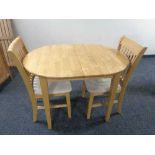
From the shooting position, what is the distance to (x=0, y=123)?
1736mm

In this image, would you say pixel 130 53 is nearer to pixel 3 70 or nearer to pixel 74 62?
pixel 74 62

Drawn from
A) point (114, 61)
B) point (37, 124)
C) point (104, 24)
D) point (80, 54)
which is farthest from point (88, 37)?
point (37, 124)

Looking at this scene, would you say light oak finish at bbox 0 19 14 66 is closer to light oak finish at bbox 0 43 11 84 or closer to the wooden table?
light oak finish at bbox 0 43 11 84

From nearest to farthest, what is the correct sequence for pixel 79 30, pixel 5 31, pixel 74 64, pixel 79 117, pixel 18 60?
pixel 18 60 → pixel 74 64 → pixel 79 117 → pixel 5 31 → pixel 79 30

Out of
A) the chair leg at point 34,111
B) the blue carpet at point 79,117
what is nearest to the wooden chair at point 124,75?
the blue carpet at point 79,117

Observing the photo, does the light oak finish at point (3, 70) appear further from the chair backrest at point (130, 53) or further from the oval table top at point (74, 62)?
the chair backrest at point (130, 53)

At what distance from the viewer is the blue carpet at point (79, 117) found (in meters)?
1.65

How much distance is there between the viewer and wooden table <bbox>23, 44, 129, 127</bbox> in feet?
4.13

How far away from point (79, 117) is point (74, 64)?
2.41ft

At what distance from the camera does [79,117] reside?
1.82m

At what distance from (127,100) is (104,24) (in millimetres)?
1589

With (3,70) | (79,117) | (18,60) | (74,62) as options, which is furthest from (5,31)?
(79,117)

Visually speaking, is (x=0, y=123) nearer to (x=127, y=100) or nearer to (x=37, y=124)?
(x=37, y=124)

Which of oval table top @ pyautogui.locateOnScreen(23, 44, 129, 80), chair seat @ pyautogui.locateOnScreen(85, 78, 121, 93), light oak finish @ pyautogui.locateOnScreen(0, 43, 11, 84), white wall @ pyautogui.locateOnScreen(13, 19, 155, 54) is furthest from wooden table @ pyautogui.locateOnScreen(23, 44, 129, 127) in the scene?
white wall @ pyautogui.locateOnScreen(13, 19, 155, 54)
